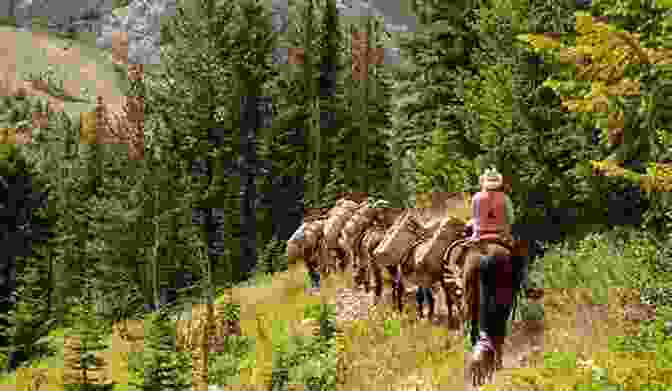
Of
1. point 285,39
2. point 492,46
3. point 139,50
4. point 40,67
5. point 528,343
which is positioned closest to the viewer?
point 528,343

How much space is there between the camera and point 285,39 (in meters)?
43.5

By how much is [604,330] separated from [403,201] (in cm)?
3115

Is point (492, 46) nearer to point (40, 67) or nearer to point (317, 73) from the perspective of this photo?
point (317, 73)

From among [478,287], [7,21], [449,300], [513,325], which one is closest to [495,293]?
[478,287]

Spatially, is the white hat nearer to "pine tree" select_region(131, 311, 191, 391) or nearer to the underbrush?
the underbrush

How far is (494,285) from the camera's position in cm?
782

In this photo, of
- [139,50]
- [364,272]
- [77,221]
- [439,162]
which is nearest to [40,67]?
[139,50]

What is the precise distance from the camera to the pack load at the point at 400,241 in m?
13.1

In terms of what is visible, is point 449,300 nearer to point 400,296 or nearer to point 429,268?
point 429,268

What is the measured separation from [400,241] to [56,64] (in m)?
143

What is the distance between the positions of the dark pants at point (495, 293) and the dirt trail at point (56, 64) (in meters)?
119

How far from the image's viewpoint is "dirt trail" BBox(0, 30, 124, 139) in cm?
11944

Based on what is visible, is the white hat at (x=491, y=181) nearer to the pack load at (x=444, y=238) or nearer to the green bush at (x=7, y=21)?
the pack load at (x=444, y=238)

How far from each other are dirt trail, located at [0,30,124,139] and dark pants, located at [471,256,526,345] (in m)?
119
